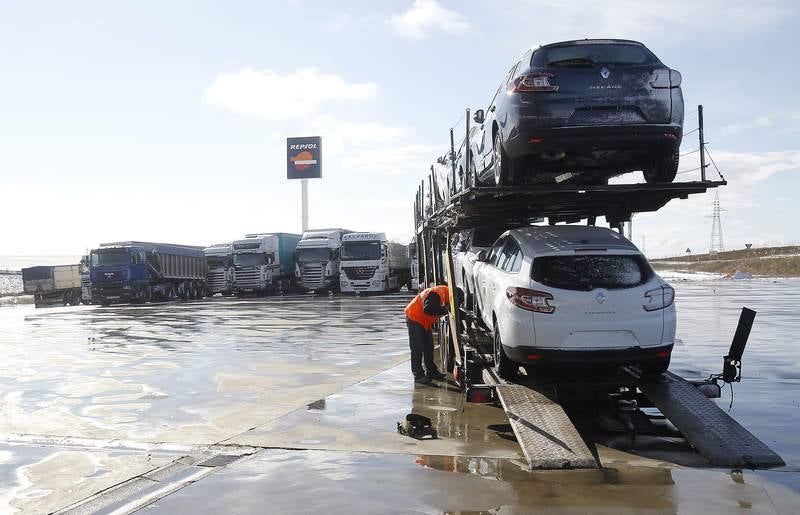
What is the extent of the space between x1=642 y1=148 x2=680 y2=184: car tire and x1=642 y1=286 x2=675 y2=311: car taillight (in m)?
1.65

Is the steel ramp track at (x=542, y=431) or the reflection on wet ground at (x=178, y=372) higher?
the steel ramp track at (x=542, y=431)

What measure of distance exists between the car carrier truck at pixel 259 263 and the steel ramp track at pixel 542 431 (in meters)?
34.4

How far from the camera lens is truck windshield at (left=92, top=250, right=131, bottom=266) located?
1487 inches

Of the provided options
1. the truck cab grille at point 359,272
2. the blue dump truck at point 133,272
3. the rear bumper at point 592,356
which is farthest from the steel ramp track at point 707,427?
the blue dump truck at point 133,272

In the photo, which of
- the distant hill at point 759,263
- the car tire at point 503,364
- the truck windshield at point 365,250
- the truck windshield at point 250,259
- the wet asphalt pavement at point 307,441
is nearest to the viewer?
the wet asphalt pavement at point 307,441

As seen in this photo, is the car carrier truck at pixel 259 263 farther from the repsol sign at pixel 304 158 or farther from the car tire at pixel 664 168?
the car tire at pixel 664 168

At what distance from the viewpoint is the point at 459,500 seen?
543cm

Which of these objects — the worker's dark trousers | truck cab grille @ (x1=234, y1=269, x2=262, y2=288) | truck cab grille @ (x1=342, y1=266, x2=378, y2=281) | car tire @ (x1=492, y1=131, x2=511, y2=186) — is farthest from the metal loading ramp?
truck cab grille @ (x1=234, y1=269, x2=262, y2=288)

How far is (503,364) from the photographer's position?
8.12 m

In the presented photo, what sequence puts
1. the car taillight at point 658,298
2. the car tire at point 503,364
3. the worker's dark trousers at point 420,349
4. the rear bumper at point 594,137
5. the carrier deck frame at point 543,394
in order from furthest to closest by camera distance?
the worker's dark trousers at point 420,349 < the car tire at point 503,364 < the rear bumper at point 594,137 < the car taillight at point 658,298 < the carrier deck frame at point 543,394

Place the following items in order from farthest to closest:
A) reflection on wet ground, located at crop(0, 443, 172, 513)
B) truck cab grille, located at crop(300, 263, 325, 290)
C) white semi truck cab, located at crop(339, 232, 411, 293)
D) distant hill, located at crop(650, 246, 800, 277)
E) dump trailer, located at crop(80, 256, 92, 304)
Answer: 1. distant hill, located at crop(650, 246, 800, 277)
2. dump trailer, located at crop(80, 256, 92, 304)
3. truck cab grille, located at crop(300, 263, 325, 290)
4. white semi truck cab, located at crop(339, 232, 411, 293)
5. reflection on wet ground, located at crop(0, 443, 172, 513)

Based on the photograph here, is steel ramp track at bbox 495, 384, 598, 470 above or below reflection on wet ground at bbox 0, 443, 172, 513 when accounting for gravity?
above

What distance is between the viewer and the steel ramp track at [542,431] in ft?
20.4

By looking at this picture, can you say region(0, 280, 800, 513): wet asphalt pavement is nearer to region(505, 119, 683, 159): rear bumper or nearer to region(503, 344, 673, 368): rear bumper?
region(503, 344, 673, 368): rear bumper
